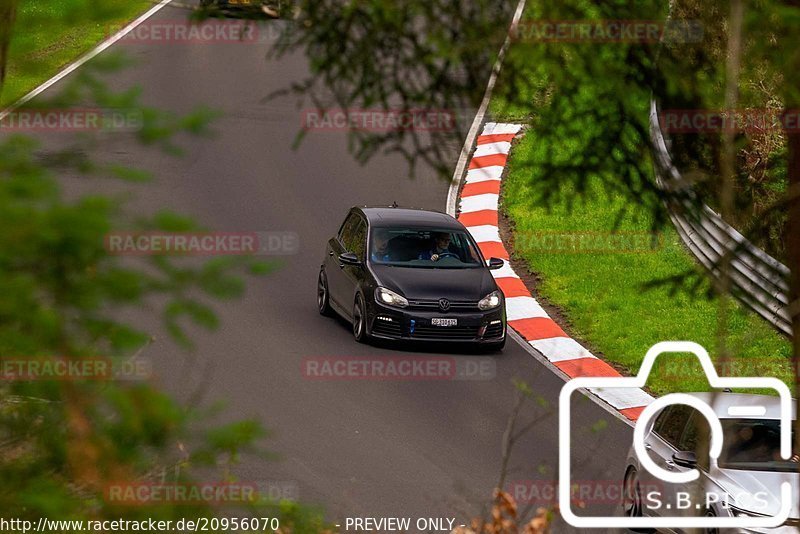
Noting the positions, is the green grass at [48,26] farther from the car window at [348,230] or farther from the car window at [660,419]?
the car window at [348,230]

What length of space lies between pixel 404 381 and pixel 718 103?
7630mm

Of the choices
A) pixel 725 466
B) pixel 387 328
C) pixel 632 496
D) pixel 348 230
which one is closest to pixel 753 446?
pixel 725 466

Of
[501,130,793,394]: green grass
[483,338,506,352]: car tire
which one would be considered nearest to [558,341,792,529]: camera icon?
Answer: [501,130,793,394]: green grass

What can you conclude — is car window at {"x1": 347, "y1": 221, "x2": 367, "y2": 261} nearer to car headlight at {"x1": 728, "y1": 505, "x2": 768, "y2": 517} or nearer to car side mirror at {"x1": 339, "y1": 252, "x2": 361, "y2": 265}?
car side mirror at {"x1": 339, "y1": 252, "x2": 361, "y2": 265}

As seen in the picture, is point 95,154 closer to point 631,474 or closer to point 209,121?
point 209,121

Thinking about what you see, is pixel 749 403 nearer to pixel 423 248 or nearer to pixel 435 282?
pixel 435 282

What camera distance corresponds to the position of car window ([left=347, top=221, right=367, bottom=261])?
17.0 meters

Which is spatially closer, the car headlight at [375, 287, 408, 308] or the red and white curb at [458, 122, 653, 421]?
the red and white curb at [458, 122, 653, 421]

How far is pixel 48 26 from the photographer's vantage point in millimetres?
4016

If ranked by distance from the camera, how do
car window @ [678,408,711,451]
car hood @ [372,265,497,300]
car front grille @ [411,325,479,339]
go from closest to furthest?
1. car window @ [678,408,711,451]
2. car front grille @ [411,325,479,339]
3. car hood @ [372,265,497,300]

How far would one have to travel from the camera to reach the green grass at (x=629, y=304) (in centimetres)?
1673

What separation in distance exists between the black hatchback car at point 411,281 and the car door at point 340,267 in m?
0.01

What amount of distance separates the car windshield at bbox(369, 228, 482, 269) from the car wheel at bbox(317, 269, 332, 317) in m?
1.17

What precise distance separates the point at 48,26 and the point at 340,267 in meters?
13.4
